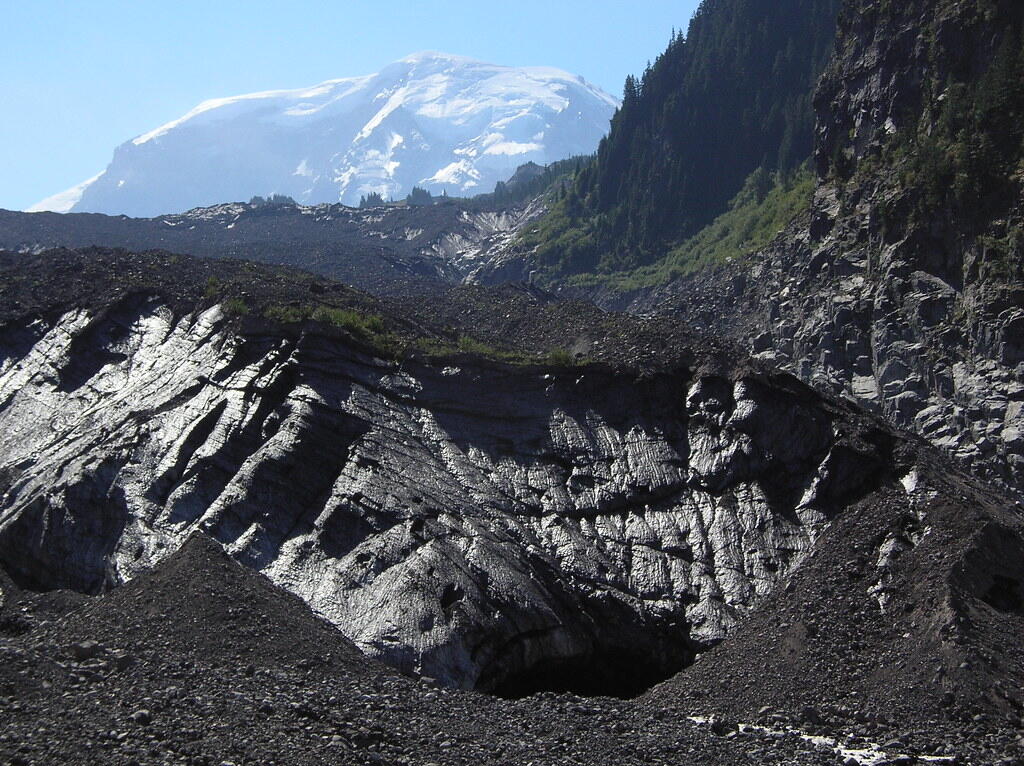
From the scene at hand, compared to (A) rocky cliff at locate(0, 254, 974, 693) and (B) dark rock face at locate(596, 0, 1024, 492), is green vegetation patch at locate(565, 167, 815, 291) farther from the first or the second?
(A) rocky cliff at locate(0, 254, 974, 693)

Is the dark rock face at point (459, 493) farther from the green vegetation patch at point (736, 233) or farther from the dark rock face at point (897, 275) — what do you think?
the green vegetation patch at point (736, 233)

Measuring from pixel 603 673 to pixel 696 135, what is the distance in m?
75.7

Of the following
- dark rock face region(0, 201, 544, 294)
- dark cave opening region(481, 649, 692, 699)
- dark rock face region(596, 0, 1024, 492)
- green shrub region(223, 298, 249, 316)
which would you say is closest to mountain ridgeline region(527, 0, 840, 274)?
dark rock face region(0, 201, 544, 294)

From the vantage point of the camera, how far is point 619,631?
94.0 feet

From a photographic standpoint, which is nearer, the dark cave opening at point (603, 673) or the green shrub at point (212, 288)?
the dark cave opening at point (603, 673)

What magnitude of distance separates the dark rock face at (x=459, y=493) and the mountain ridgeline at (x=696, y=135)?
55448 millimetres

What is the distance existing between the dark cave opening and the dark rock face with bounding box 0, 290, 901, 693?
0.22ft

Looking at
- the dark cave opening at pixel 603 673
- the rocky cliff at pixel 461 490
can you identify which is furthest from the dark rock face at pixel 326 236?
the dark cave opening at pixel 603 673

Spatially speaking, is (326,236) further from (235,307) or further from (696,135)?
(235,307)

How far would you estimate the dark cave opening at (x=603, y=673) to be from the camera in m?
27.3

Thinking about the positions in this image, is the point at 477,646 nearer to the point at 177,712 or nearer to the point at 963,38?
the point at 177,712

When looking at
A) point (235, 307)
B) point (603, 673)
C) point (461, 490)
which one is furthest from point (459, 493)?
point (235, 307)

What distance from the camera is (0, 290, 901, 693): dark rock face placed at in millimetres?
27875

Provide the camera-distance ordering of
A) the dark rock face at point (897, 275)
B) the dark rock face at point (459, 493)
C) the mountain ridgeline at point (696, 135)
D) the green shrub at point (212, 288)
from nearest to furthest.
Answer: the dark rock face at point (459, 493), the green shrub at point (212, 288), the dark rock face at point (897, 275), the mountain ridgeline at point (696, 135)
